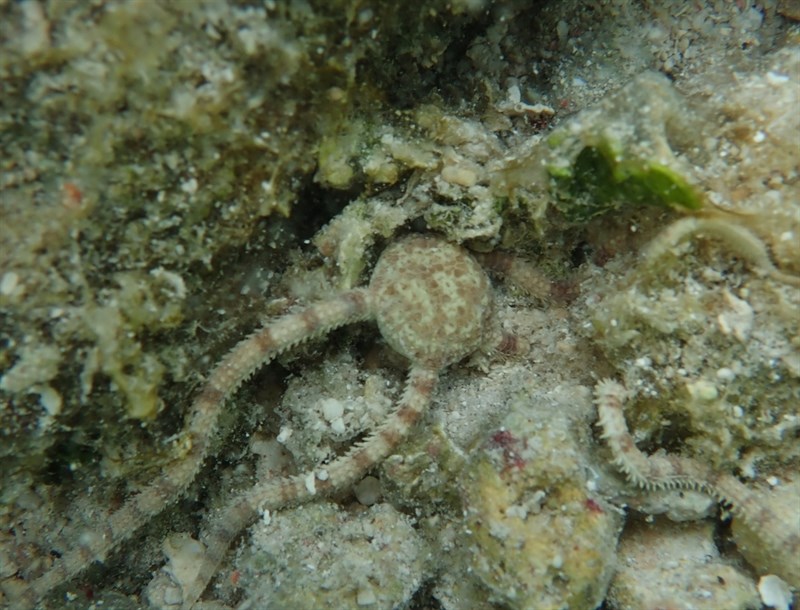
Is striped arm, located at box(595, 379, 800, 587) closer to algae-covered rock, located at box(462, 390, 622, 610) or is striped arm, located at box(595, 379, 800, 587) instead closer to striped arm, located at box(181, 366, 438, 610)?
algae-covered rock, located at box(462, 390, 622, 610)

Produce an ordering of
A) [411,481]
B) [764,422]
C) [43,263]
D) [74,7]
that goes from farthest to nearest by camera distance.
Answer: [411,481], [764,422], [43,263], [74,7]

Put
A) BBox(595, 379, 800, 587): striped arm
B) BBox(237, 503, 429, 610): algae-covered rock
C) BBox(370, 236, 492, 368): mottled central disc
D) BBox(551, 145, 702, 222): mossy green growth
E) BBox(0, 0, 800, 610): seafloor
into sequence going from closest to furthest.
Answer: BBox(0, 0, 800, 610): seafloor, BBox(551, 145, 702, 222): mossy green growth, BBox(595, 379, 800, 587): striped arm, BBox(237, 503, 429, 610): algae-covered rock, BBox(370, 236, 492, 368): mottled central disc

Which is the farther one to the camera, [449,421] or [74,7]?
[449,421]

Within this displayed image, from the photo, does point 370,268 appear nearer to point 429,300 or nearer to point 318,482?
point 429,300

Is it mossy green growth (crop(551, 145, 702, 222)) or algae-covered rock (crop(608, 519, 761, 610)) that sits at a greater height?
mossy green growth (crop(551, 145, 702, 222))

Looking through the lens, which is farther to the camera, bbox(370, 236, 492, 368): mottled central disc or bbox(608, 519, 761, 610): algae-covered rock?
bbox(370, 236, 492, 368): mottled central disc

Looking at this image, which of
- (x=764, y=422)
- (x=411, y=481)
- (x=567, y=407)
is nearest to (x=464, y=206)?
(x=567, y=407)

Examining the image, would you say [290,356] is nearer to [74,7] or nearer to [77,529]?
[77,529]

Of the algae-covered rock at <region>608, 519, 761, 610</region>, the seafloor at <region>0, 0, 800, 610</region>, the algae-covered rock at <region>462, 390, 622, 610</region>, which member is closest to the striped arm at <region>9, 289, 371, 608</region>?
the seafloor at <region>0, 0, 800, 610</region>
